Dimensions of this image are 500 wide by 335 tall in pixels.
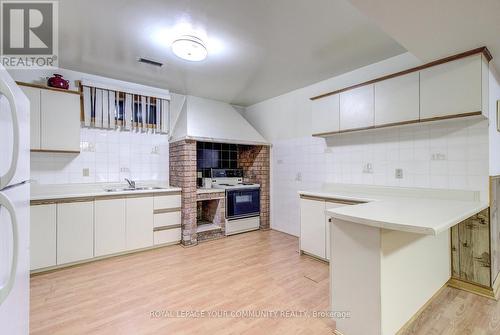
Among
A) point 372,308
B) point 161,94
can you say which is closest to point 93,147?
point 161,94

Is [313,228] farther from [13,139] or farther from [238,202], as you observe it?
[13,139]

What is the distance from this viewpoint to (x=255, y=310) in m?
1.89

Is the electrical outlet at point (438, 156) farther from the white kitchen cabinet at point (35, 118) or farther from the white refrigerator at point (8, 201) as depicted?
the white kitchen cabinet at point (35, 118)

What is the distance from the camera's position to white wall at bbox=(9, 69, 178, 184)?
9.68 feet

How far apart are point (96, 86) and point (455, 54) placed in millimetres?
4092

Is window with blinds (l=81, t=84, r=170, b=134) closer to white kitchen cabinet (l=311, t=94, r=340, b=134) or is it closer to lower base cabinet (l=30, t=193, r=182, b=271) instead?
lower base cabinet (l=30, t=193, r=182, b=271)

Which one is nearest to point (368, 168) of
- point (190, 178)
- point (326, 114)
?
point (326, 114)

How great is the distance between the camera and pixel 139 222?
10.4 feet

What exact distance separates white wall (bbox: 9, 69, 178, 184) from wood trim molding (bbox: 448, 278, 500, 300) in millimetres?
3911

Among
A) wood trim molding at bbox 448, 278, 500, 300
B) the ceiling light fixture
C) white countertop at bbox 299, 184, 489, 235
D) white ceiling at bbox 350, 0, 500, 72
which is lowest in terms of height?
wood trim molding at bbox 448, 278, 500, 300

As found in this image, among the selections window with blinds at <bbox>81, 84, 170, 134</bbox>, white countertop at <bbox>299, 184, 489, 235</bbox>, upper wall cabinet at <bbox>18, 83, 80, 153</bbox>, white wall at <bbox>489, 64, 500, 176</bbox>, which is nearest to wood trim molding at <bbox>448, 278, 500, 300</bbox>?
white countertop at <bbox>299, 184, 489, 235</bbox>

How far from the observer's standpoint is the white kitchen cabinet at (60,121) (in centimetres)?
276

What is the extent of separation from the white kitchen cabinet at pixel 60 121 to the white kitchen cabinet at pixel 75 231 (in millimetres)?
752

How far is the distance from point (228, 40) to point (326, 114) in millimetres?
1513
